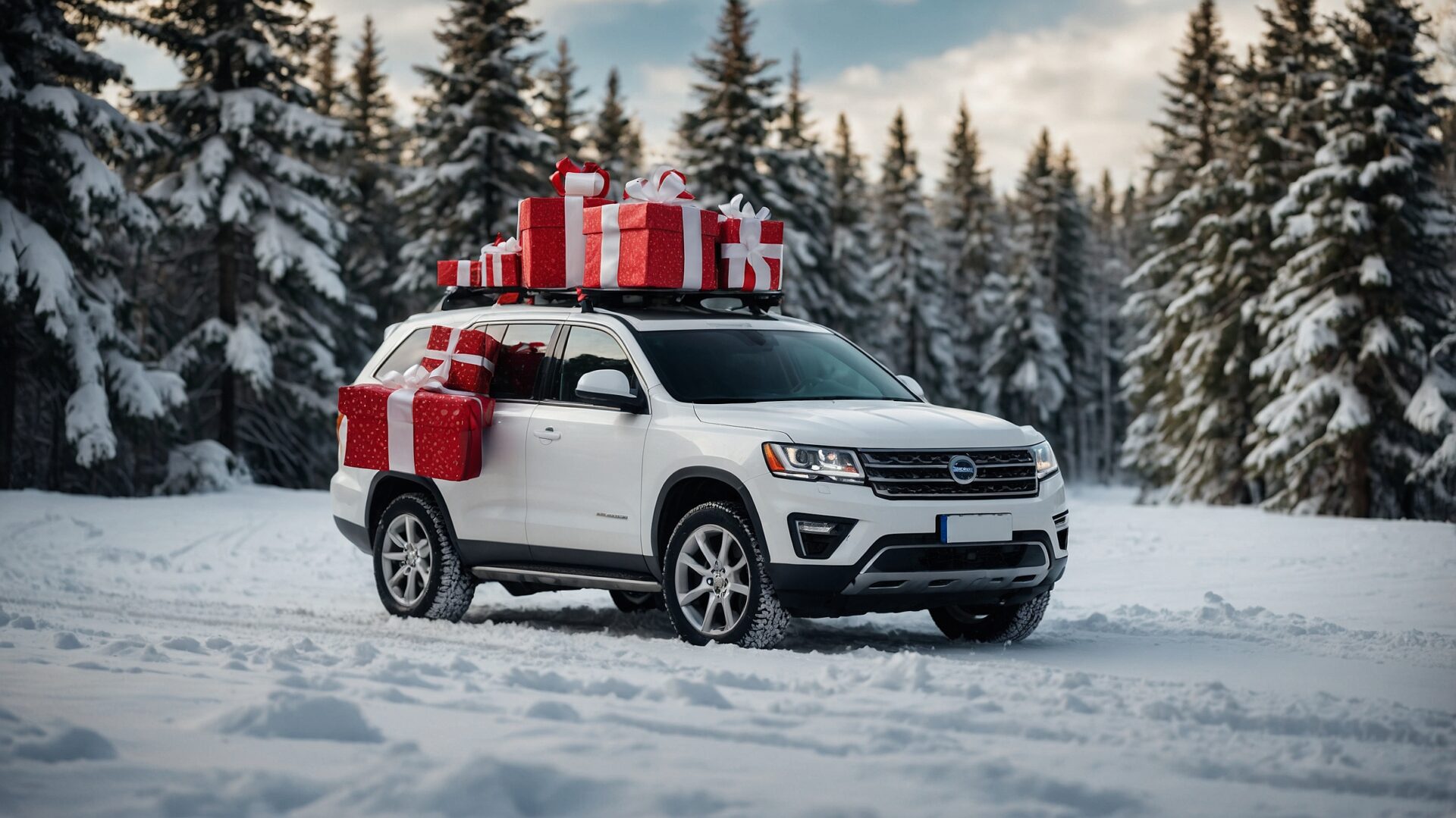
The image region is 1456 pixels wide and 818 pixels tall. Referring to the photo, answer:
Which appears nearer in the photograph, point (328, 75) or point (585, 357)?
point (585, 357)

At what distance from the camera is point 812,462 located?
7.50m

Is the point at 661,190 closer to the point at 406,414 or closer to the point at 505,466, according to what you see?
the point at 505,466

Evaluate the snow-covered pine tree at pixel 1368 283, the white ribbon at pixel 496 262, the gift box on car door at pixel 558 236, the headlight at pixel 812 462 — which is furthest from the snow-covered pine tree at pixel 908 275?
the headlight at pixel 812 462

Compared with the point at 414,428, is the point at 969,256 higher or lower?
higher

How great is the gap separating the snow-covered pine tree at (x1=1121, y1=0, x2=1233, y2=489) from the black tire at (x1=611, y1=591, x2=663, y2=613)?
95.4 ft

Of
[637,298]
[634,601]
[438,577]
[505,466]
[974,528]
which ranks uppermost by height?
[637,298]

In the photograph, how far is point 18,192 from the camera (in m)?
22.1

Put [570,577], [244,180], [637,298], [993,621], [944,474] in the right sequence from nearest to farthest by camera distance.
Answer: [944,474]
[993,621]
[570,577]
[637,298]
[244,180]

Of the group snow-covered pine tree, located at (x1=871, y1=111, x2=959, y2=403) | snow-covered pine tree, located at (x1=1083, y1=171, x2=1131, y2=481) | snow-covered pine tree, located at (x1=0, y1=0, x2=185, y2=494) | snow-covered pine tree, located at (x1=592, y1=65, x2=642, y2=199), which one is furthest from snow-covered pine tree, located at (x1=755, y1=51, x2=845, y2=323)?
snow-covered pine tree, located at (x1=1083, y1=171, x2=1131, y2=481)

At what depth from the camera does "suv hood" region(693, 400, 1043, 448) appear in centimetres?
755

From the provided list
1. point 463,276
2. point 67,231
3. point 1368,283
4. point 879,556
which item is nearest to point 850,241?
point 1368,283

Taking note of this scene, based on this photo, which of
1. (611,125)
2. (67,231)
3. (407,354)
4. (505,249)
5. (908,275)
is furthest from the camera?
(908,275)

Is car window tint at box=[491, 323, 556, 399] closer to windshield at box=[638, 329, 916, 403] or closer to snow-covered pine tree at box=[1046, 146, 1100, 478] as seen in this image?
windshield at box=[638, 329, 916, 403]

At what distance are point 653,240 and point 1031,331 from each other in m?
49.3
